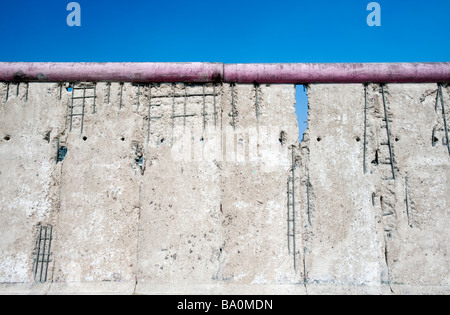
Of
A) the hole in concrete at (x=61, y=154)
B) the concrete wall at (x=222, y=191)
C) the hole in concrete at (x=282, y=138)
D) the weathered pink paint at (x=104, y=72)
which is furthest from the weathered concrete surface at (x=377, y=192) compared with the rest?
the hole in concrete at (x=61, y=154)

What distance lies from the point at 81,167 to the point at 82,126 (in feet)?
1.31

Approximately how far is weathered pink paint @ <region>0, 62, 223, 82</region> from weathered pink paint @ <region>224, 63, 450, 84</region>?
291 millimetres

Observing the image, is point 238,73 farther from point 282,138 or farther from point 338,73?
point 338,73

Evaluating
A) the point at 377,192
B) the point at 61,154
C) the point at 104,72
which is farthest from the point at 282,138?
the point at 61,154

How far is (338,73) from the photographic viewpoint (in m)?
3.51

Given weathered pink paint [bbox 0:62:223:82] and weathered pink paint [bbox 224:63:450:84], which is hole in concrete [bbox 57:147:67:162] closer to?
weathered pink paint [bbox 0:62:223:82]

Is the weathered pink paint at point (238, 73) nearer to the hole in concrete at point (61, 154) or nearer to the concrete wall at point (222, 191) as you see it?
the concrete wall at point (222, 191)

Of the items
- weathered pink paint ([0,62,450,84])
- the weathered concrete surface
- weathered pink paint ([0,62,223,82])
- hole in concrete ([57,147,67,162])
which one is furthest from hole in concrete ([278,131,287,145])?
hole in concrete ([57,147,67,162])

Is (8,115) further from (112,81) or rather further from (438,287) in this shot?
(438,287)

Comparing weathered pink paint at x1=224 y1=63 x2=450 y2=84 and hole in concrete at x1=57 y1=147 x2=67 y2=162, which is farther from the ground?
weathered pink paint at x1=224 y1=63 x2=450 y2=84

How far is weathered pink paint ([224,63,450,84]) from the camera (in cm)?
350
